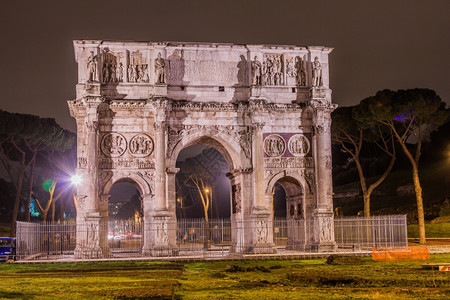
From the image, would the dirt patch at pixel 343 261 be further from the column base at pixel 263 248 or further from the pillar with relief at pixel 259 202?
the pillar with relief at pixel 259 202

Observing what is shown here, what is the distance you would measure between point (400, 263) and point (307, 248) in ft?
24.0

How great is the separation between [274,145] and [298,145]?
117 cm

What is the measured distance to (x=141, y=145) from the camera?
88.5 ft

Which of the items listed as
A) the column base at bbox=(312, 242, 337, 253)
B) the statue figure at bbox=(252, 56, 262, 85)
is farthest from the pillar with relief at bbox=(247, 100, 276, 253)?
the column base at bbox=(312, 242, 337, 253)

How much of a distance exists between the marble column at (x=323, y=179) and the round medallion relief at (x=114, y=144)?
29.2 feet

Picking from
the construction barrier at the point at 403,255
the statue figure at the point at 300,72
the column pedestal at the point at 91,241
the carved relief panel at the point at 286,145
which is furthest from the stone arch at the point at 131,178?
the construction barrier at the point at 403,255

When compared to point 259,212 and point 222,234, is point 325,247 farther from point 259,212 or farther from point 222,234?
point 222,234

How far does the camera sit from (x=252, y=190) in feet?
89.1

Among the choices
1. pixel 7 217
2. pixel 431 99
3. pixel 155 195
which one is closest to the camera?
pixel 155 195

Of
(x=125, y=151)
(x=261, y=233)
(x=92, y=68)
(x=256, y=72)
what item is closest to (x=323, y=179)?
(x=261, y=233)

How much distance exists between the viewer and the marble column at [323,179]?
26.7 m

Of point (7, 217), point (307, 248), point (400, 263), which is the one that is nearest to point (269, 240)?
point (307, 248)

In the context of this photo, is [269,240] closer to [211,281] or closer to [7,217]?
[211,281]

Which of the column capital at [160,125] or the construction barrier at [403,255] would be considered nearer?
the construction barrier at [403,255]
